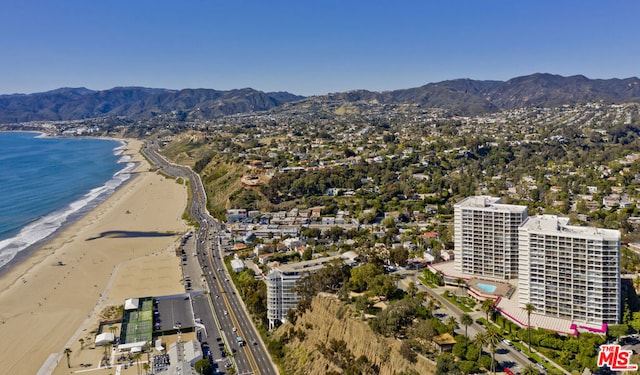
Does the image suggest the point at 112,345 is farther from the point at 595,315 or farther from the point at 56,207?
the point at 56,207

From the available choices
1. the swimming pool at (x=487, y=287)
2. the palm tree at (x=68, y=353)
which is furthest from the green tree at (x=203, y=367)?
the swimming pool at (x=487, y=287)

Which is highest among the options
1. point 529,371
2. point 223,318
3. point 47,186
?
point 47,186

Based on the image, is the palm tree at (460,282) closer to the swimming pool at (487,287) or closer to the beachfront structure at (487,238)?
the swimming pool at (487,287)

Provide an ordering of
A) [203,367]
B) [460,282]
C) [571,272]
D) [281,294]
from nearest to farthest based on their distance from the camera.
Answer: [203,367] → [571,272] → [281,294] → [460,282]

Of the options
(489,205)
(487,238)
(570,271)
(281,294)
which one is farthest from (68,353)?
(570,271)

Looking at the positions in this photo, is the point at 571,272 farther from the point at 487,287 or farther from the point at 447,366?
the point at 447,366

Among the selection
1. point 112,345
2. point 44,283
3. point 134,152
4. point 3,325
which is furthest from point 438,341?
point 134,152
